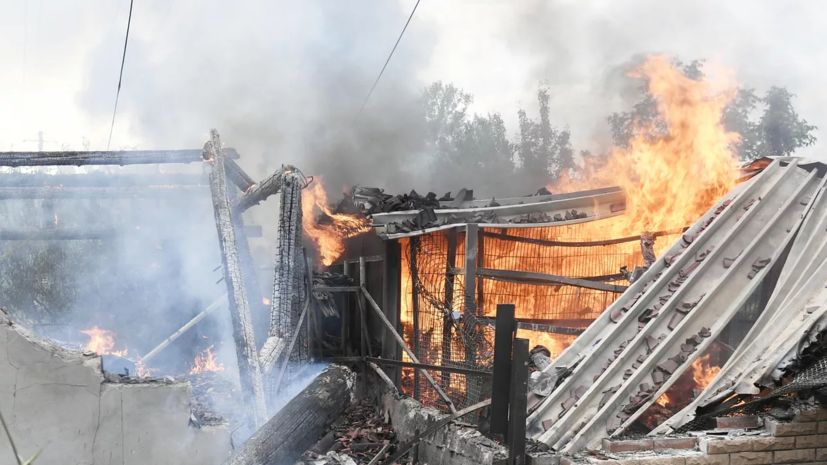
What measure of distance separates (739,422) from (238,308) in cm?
626

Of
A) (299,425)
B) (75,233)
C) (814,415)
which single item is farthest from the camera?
(75,233)

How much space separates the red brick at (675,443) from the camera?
4.25m

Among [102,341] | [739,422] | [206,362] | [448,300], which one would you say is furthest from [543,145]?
[739,422]

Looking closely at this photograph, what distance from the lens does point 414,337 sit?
9.38 meters

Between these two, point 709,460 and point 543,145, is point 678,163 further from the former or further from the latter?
point 543,145

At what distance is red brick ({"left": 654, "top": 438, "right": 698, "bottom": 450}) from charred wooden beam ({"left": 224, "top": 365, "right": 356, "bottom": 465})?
129 inches

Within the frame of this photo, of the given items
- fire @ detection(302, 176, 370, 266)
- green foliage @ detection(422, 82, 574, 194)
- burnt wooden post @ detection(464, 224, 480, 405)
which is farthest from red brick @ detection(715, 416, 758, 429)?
green foliage @ detection(422, 82, 574, 194)

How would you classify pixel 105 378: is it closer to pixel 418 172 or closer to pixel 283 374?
pixel 283 374

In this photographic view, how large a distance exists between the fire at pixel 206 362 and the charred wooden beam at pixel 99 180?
358 centimetres

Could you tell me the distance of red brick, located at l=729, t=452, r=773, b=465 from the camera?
4117 millimetres

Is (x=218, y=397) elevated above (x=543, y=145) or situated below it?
below

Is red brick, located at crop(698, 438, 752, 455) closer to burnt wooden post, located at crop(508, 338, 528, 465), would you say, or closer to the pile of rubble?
burnt wooden post, located at crop(508, 338, 528, 465)

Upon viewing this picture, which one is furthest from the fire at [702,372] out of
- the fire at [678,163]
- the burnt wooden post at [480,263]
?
the burnt wooden post at [480,263]

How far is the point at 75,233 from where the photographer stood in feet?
37.9
